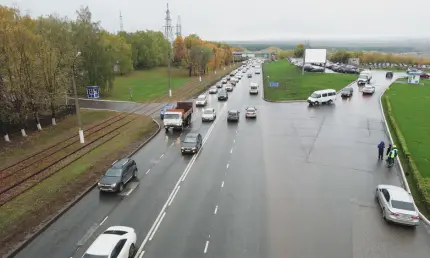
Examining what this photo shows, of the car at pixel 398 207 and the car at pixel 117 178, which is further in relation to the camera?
the car at pixel 117 178

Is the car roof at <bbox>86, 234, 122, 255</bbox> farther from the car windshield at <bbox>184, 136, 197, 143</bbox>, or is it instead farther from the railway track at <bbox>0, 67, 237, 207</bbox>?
the car windshield at <bbox>184, 136, 197, 143</bbox>

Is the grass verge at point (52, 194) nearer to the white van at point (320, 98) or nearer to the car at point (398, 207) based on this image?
the car at point (398, 207)

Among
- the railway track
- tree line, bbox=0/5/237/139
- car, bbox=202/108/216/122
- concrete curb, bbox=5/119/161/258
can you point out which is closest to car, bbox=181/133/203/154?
concrete curb, bbox=5/119/161/258

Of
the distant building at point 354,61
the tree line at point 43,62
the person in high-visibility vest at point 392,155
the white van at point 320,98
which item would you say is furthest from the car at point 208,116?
the distant building at point 354,61

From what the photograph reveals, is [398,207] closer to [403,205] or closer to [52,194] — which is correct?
[403,205]

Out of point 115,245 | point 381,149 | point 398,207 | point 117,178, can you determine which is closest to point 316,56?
Result: point 381,149

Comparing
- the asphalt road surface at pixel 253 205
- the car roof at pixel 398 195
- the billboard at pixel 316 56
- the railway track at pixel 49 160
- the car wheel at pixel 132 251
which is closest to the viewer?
the car wheel at pixel 132 251
